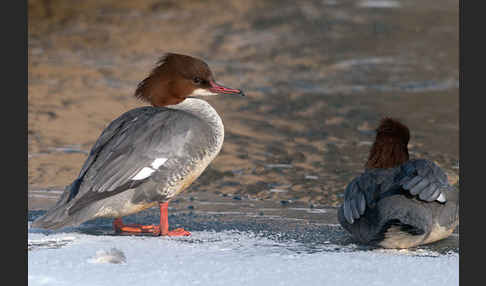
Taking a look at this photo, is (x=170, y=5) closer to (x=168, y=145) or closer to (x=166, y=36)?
(x=166, y=36)

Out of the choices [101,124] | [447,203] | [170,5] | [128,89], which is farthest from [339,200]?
[170,5]

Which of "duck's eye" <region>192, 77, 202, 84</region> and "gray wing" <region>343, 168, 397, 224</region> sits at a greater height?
"duck's eye" <region>192, 77, 202, 84</region>

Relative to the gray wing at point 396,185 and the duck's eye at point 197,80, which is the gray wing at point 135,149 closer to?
the duck's eye at point 197,80

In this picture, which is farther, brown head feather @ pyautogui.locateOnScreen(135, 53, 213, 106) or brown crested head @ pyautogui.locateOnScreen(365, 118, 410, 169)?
brown head feather @ pyautogui.locateOnScreen(135, 53, 213, 106)

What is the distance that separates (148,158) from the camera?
4.63 metres

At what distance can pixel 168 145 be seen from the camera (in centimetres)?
469

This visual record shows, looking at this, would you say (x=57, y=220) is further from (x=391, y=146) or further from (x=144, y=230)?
(x=391, y=146)

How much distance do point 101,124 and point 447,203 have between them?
4.46 m

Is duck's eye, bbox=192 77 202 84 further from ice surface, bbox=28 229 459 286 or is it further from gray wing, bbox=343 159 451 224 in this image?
gray wing, bbox=343 159 451 224

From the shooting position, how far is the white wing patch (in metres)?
4.61

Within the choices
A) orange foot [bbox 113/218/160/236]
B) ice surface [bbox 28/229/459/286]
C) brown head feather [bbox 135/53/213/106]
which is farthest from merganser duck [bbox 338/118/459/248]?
brown head feather [bbox 135/53/213/106]

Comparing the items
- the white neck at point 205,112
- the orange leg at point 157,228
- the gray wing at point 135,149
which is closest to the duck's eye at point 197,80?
the white neck at point 205,112

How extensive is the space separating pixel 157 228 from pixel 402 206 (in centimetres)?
146

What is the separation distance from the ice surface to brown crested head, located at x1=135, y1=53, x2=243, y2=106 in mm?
906
